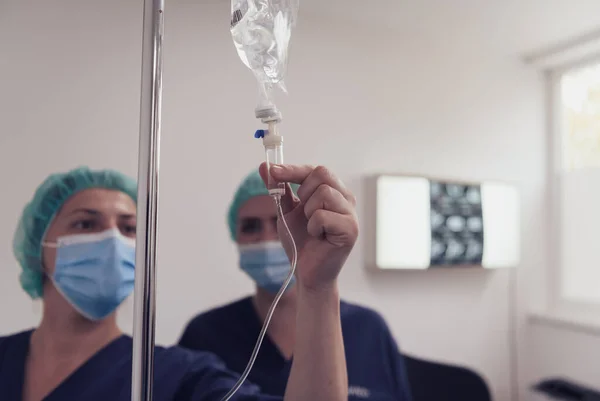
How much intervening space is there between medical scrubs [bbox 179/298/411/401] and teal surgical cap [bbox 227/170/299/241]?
245mm

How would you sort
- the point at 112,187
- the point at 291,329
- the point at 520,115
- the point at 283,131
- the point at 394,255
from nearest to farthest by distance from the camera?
the point at 112,187, the point at 291,329, the point at 283,131, the point at 394,255, the point at 520,115

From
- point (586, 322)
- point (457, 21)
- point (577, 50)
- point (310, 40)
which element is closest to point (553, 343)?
point (586, 322)

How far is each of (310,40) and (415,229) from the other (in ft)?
2.60

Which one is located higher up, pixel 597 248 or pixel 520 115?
pixel 520 115

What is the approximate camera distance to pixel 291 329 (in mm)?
1485

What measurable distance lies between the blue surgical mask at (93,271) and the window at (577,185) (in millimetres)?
1883

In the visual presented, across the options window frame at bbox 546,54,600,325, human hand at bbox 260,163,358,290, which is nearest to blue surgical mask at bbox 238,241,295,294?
human hand at bbox 260,163,358,290

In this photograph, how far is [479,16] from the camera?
172 centimetres

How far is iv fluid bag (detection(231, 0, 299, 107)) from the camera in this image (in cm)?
73

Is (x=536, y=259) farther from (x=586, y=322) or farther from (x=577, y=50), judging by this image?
(x=577, y=50)

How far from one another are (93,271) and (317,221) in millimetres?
790

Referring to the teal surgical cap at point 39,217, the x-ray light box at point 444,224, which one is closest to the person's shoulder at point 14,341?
the teal surgical cap at point 39,217

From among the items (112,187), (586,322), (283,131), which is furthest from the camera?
(586,322)

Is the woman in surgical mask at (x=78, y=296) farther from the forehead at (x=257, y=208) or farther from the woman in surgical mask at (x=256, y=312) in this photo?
the forehead at (x=257, y=208)
